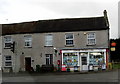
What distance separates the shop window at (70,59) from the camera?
100 feet

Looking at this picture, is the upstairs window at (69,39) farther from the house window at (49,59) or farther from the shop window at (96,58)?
the shop window at (96,58)

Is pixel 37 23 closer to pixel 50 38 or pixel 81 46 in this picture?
pixel 50 38

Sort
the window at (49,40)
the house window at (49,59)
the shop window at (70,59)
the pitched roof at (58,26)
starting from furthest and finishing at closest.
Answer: the window at (49,40) < the house window at (49,59) < the pitched roof at (58,26) < the shop window at (70,59)

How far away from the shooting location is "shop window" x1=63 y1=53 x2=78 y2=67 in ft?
100

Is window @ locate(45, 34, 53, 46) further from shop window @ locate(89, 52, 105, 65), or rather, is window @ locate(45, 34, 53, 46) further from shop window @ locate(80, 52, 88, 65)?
shop window @ locate(89, 52, 105, 65)

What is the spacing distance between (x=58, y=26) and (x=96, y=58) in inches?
261

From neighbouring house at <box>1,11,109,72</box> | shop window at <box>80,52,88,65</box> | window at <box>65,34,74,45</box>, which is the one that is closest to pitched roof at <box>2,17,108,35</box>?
neighbouring house at <box>1,11,109,72</box>

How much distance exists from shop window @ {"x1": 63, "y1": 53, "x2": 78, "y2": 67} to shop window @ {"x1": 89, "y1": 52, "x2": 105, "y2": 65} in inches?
73.3

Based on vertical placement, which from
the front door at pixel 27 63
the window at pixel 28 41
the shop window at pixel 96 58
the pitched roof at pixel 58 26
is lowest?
the front door at pixel 27 63

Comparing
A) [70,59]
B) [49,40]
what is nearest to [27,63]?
[49,40]

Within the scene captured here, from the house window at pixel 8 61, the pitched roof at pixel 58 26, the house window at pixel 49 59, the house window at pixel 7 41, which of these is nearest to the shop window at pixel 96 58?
the pitched roof at pixel 58 26

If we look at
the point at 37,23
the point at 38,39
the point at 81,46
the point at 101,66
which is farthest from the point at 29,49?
the point at 101,66

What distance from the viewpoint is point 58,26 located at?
3238cm

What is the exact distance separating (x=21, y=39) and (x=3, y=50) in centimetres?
324
